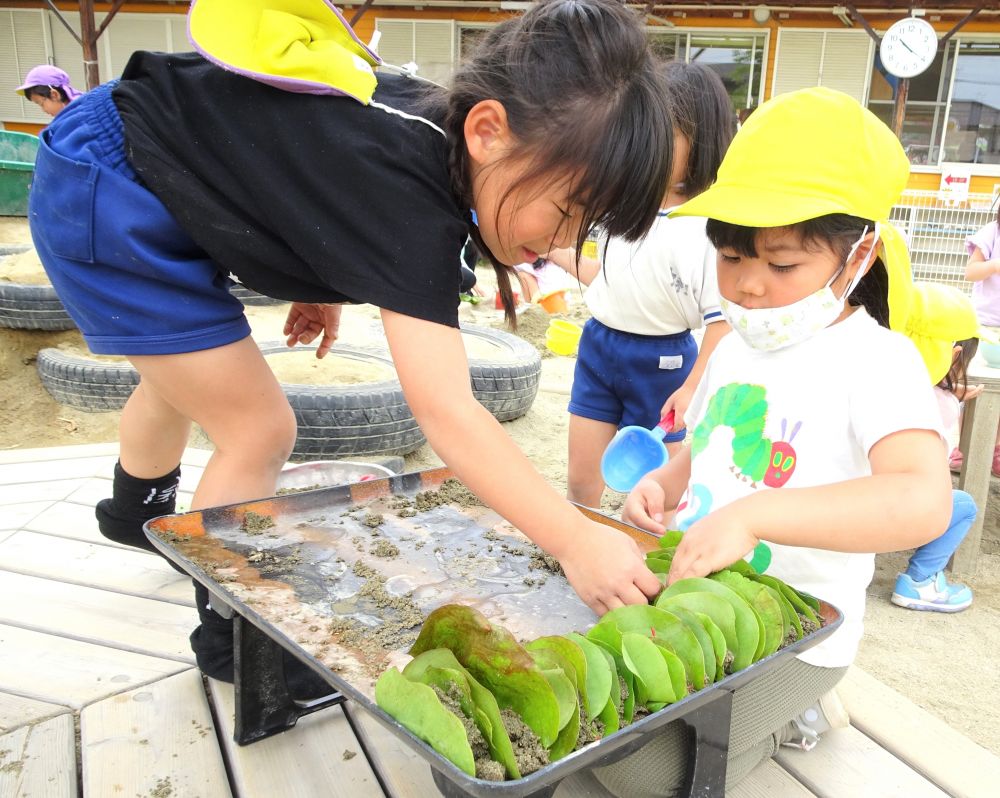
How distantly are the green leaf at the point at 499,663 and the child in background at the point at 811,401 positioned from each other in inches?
14.4

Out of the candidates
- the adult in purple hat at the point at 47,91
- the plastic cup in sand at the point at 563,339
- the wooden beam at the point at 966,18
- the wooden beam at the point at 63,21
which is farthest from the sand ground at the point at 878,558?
the wooden beam at the point at 63,21

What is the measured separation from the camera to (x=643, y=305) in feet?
8.11

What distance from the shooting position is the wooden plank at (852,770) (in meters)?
1.30

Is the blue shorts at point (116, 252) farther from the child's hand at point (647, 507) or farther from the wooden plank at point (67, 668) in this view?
the child's hand at point (647, 507)

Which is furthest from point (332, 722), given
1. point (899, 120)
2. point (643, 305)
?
point (899, 120)

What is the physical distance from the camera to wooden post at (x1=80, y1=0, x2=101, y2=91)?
37.4ft

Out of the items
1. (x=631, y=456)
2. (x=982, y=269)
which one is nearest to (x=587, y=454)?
(x=631, y=456)

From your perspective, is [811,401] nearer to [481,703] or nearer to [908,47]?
[481,703]

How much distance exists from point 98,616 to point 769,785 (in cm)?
129

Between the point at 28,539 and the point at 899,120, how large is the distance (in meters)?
10.6

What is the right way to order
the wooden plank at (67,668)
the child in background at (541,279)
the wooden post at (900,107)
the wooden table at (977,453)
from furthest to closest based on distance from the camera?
the wooden post at (900,107) → the child in background at (541,279) → the wooden table at (977,453) → the wooden plank at (67,668)

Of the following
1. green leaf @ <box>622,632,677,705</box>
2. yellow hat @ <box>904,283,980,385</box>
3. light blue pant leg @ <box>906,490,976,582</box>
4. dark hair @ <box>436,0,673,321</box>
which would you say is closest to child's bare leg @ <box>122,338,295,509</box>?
dark hair @ <box>436,0,673,321</box>

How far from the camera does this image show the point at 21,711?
1.40 m

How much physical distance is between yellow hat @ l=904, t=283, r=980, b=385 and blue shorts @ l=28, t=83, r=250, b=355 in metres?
1.54
